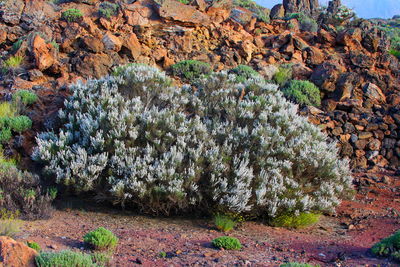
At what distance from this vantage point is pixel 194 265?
489 centimetres

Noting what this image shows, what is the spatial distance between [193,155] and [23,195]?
2.70 meters

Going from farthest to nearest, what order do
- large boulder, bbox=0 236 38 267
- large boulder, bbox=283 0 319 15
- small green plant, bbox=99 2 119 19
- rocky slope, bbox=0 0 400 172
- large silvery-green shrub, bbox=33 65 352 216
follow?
large boulder, bbox=283 0 319 15 < small green plant, bbox=99 2 119 19 < rocky slope, bbox=0 0 400 172 < large silvery-green shrub, bbox=33 65 352 216 < large boulder, bbox=0 236 38 267

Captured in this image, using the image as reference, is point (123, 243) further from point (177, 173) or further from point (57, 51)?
point (57, 51)

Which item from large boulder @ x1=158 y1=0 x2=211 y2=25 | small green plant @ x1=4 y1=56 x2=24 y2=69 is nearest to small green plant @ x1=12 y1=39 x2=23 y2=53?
small green plant @ x1=4 y1=56 x2=24 y2=69

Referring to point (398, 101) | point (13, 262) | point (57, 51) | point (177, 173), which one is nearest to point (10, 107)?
point (57, 51)

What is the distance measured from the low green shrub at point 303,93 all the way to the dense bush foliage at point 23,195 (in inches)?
291

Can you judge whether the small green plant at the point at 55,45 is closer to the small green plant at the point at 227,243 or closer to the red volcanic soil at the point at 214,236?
the red volcanic soil at the point at 214,236

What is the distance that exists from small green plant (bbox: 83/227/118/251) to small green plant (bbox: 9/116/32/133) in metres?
4.28

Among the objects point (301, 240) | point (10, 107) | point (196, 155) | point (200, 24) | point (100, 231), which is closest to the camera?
point (100, 231)

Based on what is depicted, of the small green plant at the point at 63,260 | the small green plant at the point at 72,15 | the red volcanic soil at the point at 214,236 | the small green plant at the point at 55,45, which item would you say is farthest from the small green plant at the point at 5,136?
the small green plant at the point at 72,15

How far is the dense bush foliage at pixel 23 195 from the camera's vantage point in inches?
246

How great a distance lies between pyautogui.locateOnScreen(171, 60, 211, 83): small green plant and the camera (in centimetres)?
1222

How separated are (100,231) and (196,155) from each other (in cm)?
216

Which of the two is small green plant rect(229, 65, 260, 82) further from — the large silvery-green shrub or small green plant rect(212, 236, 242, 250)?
small green plant rect(212, 236, 242, 250)
